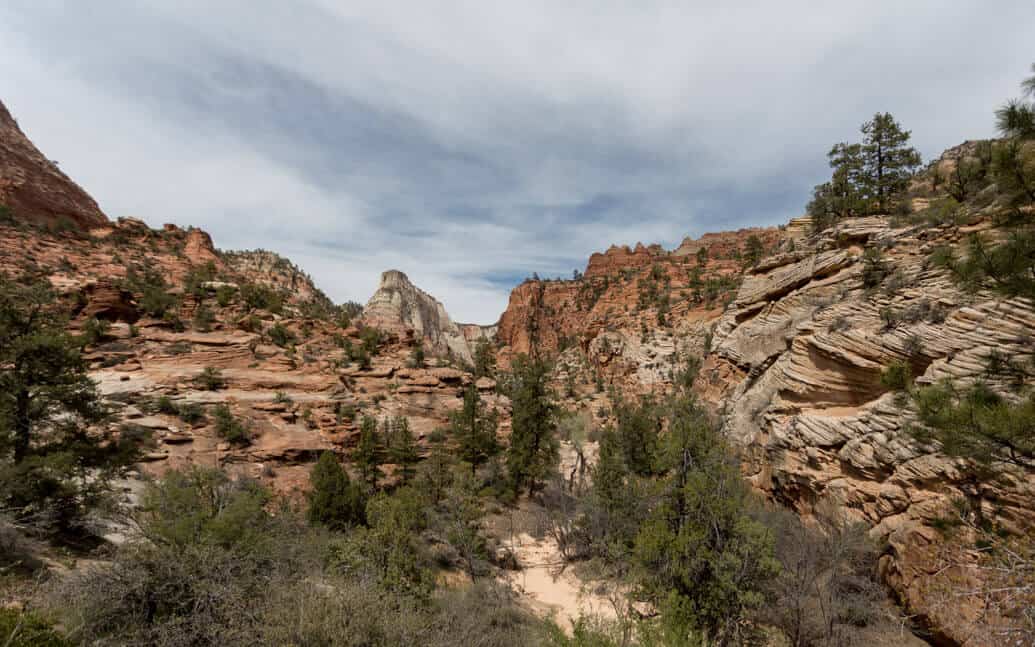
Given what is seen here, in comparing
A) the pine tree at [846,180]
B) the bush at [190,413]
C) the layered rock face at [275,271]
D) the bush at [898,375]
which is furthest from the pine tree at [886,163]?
the layered rock face at [275,271]

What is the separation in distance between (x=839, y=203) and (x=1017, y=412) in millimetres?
17525

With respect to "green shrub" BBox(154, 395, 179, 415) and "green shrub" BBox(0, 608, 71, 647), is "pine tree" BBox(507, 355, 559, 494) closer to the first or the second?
"green shrub" BBox(154, 395, 179, 415)

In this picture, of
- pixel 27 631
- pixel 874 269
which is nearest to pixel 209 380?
pixel 27 631

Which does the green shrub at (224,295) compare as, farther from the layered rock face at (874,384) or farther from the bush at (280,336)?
the layered rock face at (874,384)

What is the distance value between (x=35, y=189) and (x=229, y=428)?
34.4m

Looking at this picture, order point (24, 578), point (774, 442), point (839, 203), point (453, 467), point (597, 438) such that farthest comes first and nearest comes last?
point (597, 438) < point (453, 467) < point (839, 203) < point (774, 442) < point (24, 578)

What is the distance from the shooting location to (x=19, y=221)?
88.7ft

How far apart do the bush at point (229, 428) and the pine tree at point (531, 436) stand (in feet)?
44.5

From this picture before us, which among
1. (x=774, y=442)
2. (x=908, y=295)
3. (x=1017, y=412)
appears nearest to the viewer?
(x=1017, y=412)

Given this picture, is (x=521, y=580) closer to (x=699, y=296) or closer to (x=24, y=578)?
(x=24, y=578)

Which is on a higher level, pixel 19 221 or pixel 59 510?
pixel 19 221

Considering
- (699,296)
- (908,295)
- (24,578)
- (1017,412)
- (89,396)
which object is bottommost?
(24,578)

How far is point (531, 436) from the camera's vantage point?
21.6m

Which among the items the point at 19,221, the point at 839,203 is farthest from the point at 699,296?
the point at 19,221
